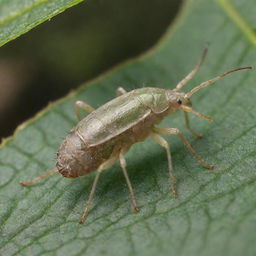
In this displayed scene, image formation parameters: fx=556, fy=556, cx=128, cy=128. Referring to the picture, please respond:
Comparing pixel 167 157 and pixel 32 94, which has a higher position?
pixel 32 94

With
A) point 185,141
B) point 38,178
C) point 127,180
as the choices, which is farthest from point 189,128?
point 38,178

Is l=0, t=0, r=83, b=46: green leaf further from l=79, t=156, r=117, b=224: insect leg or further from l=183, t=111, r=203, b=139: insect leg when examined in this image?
l=183, t=111, r=203, b=139: insect leg

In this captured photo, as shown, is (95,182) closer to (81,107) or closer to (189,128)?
(81,107)

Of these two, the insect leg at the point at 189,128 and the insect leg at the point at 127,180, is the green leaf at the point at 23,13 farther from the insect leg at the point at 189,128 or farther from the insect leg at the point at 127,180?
the insect leg at the point at 189,128

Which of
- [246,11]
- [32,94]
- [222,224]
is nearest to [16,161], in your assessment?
[32,94]

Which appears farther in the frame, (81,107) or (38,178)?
(81,107)

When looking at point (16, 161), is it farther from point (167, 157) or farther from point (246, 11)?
point (246, 11)
